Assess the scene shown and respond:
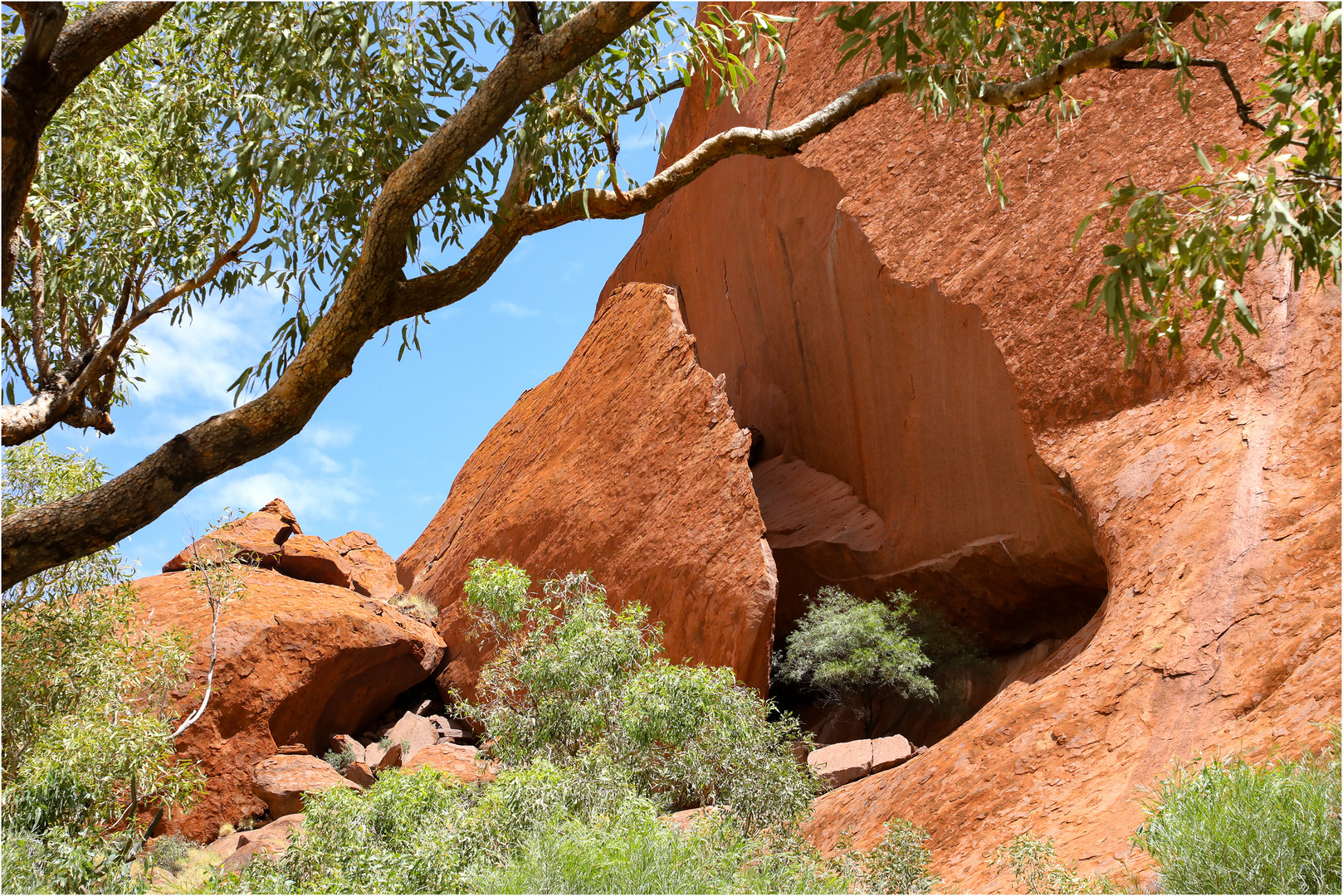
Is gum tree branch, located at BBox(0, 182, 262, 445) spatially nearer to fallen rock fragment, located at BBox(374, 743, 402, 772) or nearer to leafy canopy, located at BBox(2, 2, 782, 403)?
leafy canopy, located at BBox(2, 2, 782, 403)

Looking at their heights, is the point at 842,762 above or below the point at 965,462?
below

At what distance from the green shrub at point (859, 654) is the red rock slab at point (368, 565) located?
9114 mm

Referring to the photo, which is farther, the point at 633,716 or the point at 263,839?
the point at 263,839

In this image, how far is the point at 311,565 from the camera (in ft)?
60.8

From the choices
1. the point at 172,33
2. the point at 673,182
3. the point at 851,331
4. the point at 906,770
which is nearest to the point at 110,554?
the point at 172,33

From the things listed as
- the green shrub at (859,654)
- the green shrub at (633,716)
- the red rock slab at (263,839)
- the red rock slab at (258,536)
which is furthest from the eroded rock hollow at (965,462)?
the red rock slab at (263,839)

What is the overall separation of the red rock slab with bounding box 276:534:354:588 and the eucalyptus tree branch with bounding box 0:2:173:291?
1341 centimetres

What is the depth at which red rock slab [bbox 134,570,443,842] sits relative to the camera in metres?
14.1

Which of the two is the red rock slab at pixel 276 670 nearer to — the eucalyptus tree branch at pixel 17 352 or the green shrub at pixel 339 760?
the green shrub at pixel 339 760

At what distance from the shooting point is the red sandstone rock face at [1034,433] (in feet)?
25.0

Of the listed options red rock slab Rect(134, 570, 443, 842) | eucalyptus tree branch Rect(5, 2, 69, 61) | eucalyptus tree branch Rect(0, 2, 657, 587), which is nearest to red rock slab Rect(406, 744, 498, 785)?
red rock slab Rect(134, 570, 443, 842)

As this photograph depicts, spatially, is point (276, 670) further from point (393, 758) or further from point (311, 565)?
point (311, 565)

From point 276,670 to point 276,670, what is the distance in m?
0.01

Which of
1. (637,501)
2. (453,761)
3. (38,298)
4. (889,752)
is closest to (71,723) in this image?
(38,298)
